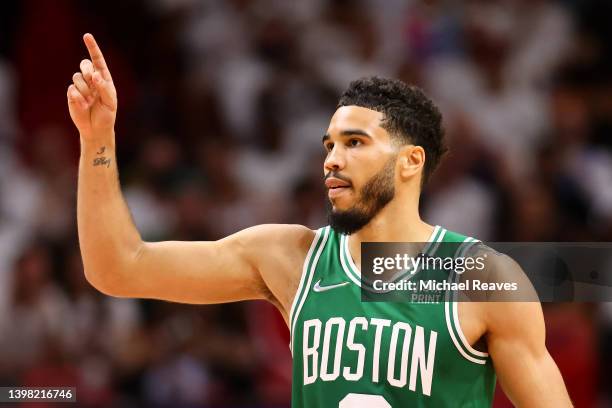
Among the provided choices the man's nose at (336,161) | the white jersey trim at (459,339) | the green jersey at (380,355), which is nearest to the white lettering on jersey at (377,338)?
the green jersey at (380,355)

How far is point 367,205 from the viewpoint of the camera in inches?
172

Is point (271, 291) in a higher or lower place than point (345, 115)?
lower

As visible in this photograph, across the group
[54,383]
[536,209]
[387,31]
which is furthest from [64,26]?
[536,209]

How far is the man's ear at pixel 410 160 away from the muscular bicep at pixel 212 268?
53cm

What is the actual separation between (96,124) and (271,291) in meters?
1.00

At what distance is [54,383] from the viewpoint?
7.03m

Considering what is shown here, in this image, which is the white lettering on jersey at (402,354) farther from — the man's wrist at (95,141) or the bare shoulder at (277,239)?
the man's wrist at (95,141)

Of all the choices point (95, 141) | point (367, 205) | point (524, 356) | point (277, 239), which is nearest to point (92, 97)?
point (95, 141)

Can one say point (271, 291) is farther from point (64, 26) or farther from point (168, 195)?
point (64, 26)

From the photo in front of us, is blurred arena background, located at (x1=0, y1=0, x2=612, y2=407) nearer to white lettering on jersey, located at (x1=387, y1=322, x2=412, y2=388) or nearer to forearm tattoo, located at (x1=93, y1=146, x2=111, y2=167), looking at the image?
white lettering on jersey, located at (x1=387, y1=322, x2=412, y2=388)

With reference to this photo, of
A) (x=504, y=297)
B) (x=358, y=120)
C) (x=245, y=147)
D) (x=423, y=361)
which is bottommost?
(x=423, y=361)

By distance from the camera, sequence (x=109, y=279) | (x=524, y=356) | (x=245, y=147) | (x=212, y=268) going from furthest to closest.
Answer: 1. (x=245, y=147)
2. (x=212, y=268)
3. (x=109, y=279)
4. (x=524, y=356)

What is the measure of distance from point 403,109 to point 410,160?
0.70ft

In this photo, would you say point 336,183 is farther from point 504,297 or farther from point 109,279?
point 109,279
